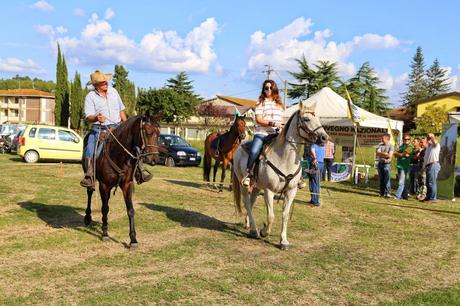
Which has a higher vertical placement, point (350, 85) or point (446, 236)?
point (350, 85)

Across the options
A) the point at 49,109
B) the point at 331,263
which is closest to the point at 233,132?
the point at 331,263

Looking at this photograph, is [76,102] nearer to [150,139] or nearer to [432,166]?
[432,166]

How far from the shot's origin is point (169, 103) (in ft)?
190

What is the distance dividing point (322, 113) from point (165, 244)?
47.2 ft

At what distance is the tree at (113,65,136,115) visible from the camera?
184 ft

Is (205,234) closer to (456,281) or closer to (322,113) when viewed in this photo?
(456,281)

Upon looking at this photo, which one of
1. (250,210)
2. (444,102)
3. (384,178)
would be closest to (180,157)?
(384,178)

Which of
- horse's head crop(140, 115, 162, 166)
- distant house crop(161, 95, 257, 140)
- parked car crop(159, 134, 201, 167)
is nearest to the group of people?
horse's head crop(140, 115, 162, 166)

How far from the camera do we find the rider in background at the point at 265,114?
7.43 meters

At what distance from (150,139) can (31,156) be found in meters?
17.9

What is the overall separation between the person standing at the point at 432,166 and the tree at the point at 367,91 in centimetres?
3959

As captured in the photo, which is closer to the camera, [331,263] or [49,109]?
[331,263]

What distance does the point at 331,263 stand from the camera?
6449 millimetres

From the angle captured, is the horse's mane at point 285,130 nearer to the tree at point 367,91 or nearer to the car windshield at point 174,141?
the car windshield at point 174,141
